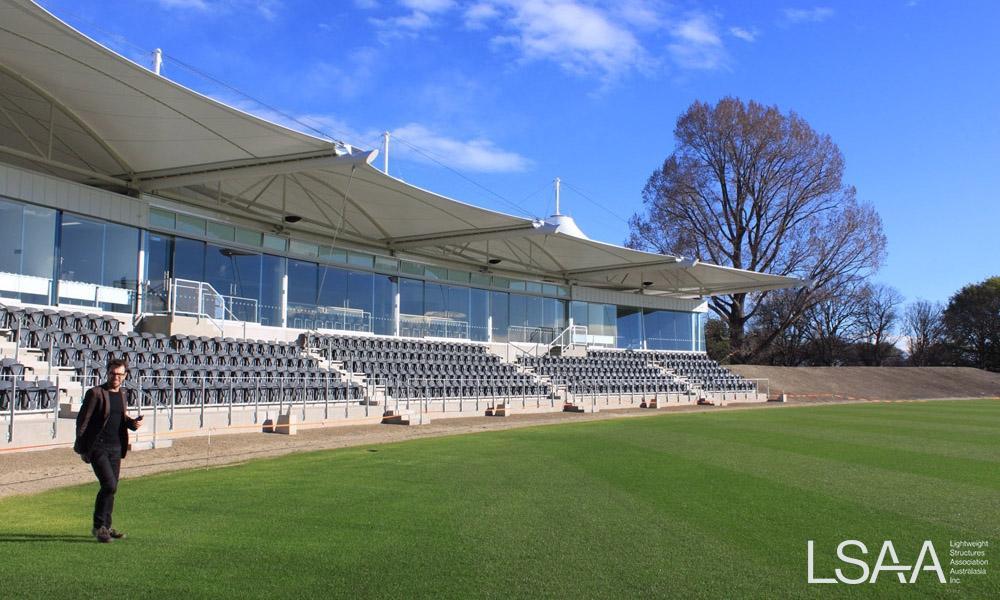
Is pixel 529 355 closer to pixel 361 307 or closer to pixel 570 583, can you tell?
pixel 361 307

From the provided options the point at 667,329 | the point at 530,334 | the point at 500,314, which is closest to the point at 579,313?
the point at 530,334

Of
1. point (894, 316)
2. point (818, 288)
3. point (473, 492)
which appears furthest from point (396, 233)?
point (894, 316)

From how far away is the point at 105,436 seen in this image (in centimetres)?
593

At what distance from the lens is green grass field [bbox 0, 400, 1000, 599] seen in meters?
4.69

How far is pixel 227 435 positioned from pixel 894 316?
5971 cm

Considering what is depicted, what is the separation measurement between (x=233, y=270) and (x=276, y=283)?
1657mm

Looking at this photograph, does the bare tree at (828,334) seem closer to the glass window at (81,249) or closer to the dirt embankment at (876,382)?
the dirt embankment at (876,382)

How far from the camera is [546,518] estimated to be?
6.56 metres

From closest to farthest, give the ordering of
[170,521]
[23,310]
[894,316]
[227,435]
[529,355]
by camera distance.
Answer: [170,521] → [227,435] → [23,310] → [529,355] → [894,316]

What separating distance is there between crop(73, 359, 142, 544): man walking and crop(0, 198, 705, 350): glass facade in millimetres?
13215

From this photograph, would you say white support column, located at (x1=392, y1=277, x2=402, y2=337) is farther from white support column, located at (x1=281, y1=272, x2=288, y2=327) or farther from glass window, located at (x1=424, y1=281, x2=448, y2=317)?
white support column, located at (x1=281, y1=272, x2=288, y2=327)

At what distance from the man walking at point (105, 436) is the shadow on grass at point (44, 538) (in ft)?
0.26

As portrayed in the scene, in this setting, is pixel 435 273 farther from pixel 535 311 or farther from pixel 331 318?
pixel 535 311

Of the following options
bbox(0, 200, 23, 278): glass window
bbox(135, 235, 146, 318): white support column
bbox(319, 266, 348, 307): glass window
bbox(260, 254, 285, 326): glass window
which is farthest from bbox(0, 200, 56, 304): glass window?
Answer: bbox(319, 266, 348, 307): glass window
